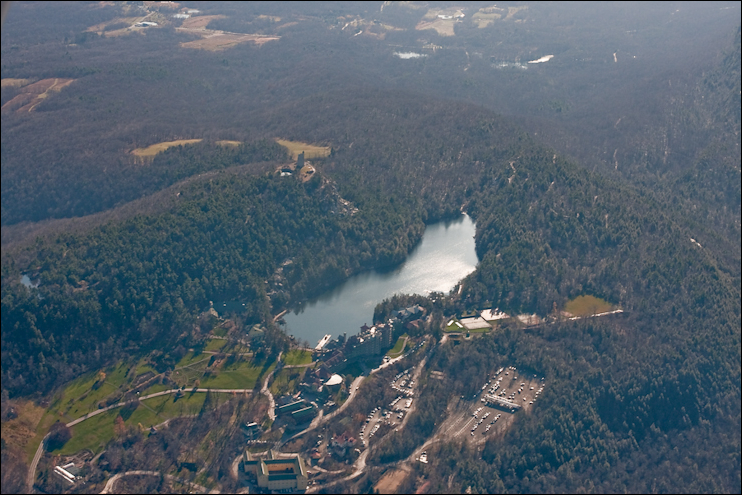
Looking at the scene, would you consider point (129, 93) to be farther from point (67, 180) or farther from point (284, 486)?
point (284, 486)

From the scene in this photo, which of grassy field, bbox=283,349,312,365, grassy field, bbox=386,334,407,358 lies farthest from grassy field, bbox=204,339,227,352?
grassy field, bbox=386,334,407,358

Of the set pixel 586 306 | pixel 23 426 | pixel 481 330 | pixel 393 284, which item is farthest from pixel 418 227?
pixel 23 426

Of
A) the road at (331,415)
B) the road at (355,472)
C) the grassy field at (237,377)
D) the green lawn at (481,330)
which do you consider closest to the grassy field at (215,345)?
the grassy field at (237,377)

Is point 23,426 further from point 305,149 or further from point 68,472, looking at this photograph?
point 305,149

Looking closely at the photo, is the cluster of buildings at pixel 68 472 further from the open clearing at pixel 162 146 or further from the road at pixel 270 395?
the open clearing at pixel 162 146

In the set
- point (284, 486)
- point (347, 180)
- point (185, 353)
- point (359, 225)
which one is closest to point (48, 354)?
point (185, 353)

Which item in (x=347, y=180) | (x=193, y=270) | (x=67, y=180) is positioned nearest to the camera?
(x=193, y=270)
